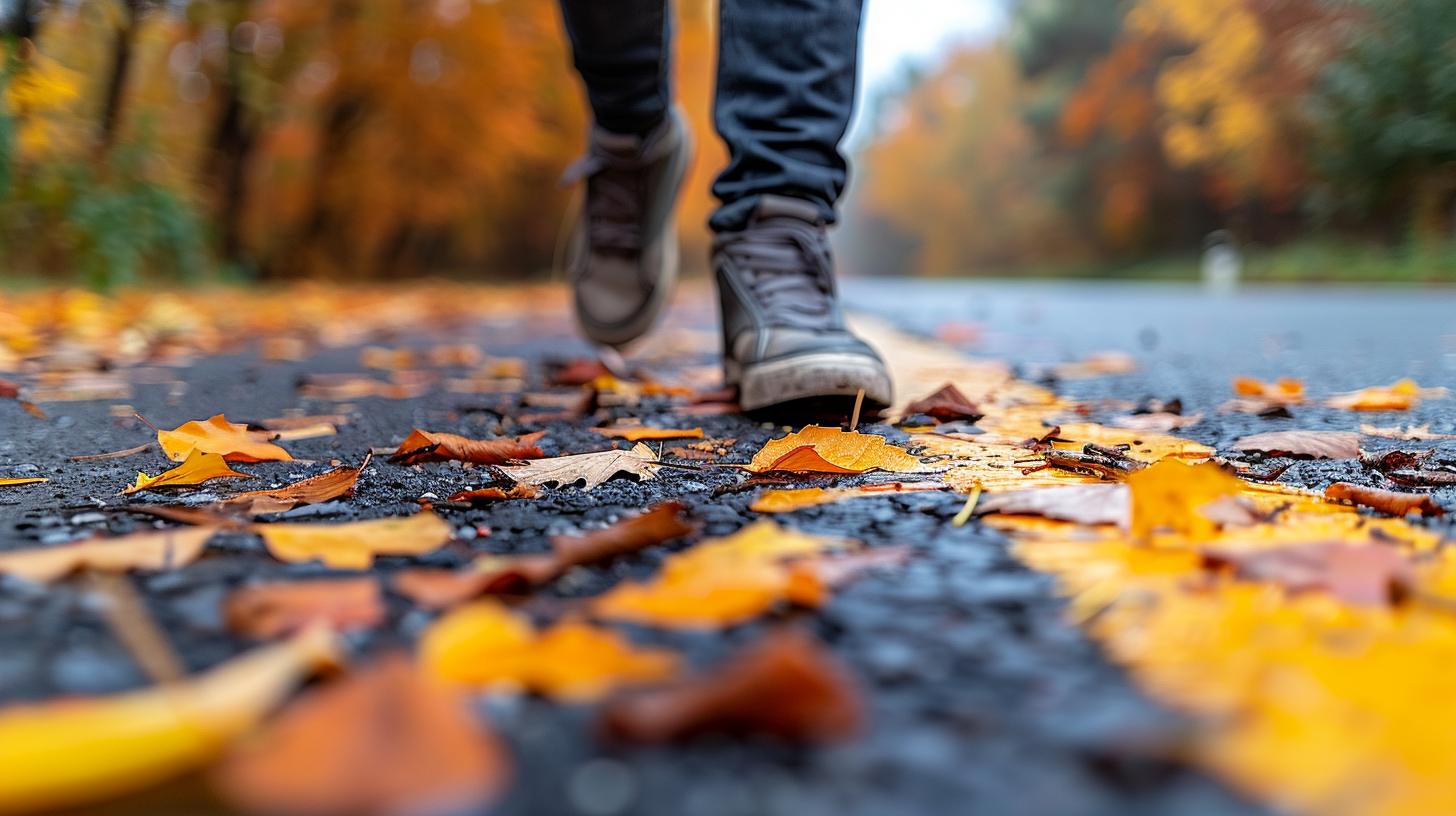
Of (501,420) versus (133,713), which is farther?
(501,420)

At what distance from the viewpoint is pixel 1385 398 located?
1.68 meters

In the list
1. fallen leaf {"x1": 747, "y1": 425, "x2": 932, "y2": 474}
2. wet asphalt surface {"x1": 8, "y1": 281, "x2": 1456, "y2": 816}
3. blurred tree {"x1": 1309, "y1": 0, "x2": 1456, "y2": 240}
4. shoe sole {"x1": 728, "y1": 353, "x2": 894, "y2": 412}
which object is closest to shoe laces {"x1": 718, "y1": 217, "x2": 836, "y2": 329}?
shoe sole {"x1": 728, "y1": 353, "x2": 894, "y2": 412}

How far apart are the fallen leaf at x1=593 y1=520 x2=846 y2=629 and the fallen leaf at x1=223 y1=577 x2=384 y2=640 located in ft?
0.45

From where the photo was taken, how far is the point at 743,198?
1.75m

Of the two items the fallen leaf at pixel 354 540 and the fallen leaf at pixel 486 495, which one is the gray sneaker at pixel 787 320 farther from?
the fallen leaf at pixel 354 540

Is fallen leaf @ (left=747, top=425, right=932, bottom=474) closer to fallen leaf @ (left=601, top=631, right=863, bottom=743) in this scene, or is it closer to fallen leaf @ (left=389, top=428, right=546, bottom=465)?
fallen leaf @ (left=389, top=428, right=546, bottom=465)

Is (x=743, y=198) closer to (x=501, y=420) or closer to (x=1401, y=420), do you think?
(x=501, y=420)

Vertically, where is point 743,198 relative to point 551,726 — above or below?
above

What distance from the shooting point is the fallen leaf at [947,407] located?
5.09ft

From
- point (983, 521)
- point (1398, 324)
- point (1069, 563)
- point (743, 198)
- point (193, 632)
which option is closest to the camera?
point (193, 632)

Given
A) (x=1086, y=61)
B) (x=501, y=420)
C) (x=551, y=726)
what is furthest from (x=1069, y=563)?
(x=1086, y=61)

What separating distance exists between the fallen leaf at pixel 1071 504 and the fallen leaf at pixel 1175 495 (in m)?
0.03

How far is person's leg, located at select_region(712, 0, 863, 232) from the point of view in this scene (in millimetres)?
1690

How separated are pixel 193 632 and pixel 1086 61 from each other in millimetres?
28528
